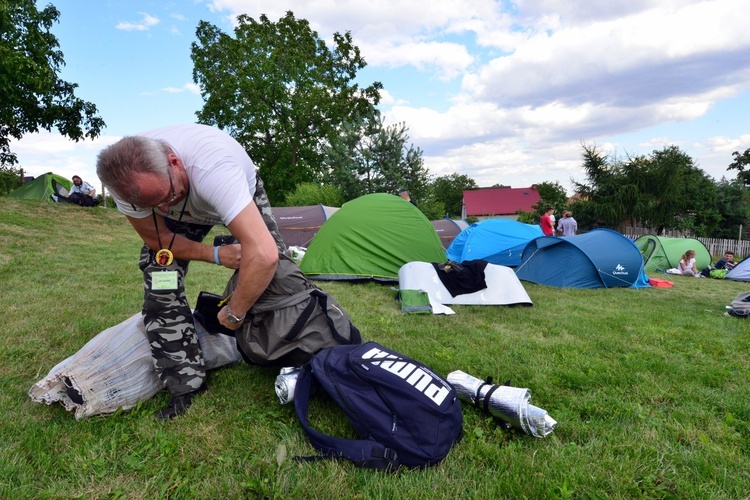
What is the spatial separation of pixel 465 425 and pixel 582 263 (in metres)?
6.14

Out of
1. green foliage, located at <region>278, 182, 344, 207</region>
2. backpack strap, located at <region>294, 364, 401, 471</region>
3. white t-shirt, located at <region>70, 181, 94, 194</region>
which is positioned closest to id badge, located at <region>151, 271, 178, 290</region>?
backpack strap, located at <region>294, 364, 401, 471</region>

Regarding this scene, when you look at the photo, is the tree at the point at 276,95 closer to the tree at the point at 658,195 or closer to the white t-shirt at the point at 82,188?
the white t-shirt at the point at 82,188

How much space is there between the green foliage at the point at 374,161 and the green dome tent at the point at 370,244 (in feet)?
39.8

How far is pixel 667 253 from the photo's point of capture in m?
11.8

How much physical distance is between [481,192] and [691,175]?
997 inches

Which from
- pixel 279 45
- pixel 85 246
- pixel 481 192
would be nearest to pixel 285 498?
pixel 85 246

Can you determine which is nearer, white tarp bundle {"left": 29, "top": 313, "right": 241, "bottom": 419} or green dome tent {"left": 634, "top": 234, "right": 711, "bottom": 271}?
white tarp bundle {"left": 29, "top": 313, "right": 241, "bottom": 419}

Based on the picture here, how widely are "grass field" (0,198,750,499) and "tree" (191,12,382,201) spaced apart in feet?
67.7

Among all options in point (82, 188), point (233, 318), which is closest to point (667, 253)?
point (233, 318)

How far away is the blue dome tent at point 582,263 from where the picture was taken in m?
7.31

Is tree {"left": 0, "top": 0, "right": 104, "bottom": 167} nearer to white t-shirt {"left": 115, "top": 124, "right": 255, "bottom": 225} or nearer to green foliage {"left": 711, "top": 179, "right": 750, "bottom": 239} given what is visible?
white t-shirt {"left": 115, "top": 124, "right": 255, "bottom": 225}

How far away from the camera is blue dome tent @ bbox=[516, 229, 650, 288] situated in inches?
288

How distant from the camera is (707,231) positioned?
904 inches

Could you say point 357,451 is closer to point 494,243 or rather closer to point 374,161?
point 494,243
